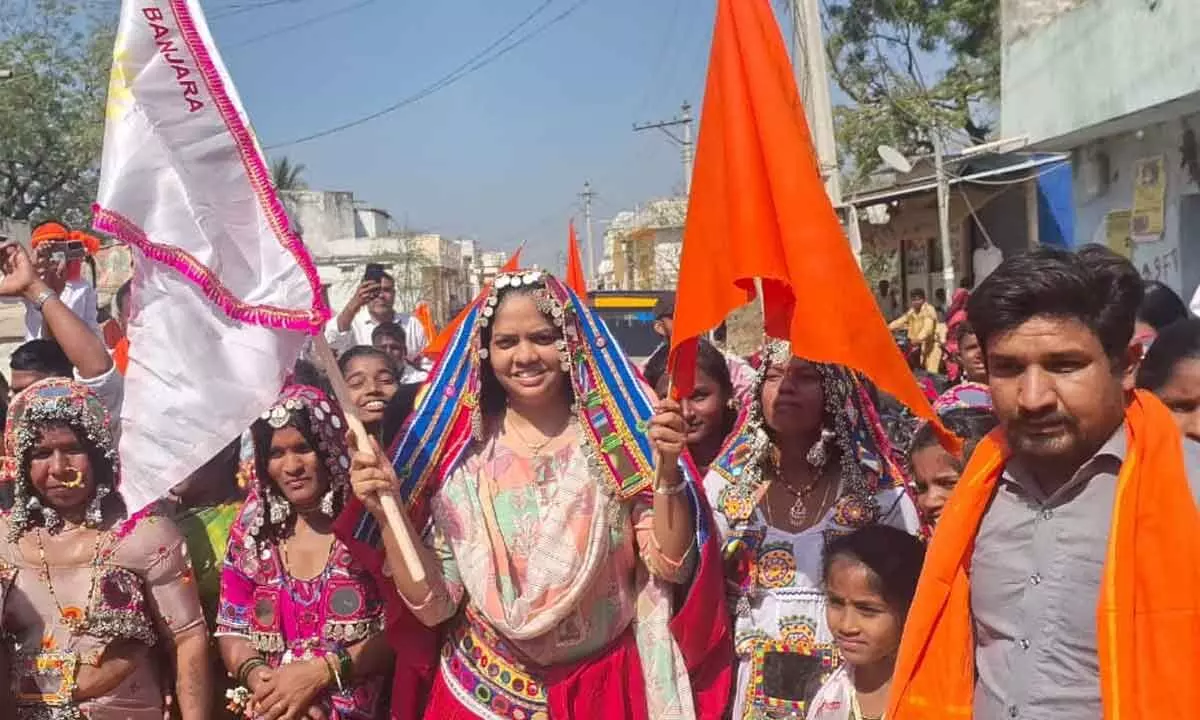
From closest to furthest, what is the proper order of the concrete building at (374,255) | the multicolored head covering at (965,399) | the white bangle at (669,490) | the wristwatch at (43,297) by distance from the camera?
the white bangle at (669,490) → the multicolored head covering at (965,399) → the wristwatch at (43,297) → the concrete building at (374,255)

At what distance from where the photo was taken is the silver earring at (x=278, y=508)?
9.55 feet

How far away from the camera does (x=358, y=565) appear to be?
2.86m

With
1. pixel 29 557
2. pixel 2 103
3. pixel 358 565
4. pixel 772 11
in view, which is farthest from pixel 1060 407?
pixel 2 103

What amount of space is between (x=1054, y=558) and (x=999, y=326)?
444 mm

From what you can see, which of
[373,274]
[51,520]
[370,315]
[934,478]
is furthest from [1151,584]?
[370,315]

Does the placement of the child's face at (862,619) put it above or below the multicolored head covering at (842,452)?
below

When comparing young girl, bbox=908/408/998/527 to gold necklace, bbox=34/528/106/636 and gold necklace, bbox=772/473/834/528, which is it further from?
gold necklace, bbox=34/528/106/636

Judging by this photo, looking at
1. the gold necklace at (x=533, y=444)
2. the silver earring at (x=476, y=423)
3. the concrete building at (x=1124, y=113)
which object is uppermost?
the concrete building at (x=1124, y=113)

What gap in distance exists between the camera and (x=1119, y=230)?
9977 millimetres

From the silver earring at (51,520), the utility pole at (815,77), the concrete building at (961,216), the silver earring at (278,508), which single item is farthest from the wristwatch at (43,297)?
the concrete building at (961,216)

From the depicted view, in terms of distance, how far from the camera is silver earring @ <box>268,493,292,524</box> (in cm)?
291

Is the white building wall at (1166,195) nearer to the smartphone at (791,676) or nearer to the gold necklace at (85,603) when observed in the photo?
the smartphone at (791,676)

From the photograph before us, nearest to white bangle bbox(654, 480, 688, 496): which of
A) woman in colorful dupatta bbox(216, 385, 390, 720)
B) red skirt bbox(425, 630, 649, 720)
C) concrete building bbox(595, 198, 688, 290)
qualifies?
red skirt bbox(425, 630, 649, 720)

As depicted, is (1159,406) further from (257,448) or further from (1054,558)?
(257,448)
